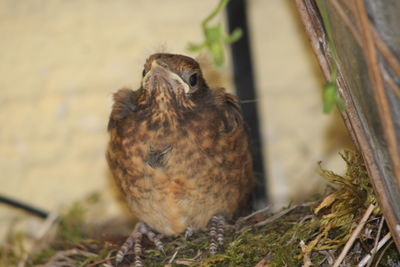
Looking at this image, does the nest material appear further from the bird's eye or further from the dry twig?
the bird's eye

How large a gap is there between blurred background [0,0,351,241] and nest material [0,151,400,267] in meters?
0.69

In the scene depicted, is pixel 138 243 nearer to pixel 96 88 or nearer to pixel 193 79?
pixel 193 79

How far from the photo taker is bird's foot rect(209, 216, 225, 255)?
132 centimetres

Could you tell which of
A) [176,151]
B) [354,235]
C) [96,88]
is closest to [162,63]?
[176,151]

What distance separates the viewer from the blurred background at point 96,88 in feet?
7.19

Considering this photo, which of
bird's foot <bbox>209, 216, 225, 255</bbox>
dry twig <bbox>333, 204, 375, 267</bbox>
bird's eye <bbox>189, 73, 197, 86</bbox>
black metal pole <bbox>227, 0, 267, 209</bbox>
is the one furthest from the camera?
black metal pole <bbox>227, 0, 267, 209</bbox>

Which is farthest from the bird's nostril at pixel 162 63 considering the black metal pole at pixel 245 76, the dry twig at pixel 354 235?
the black metal pole at pixel 245 76

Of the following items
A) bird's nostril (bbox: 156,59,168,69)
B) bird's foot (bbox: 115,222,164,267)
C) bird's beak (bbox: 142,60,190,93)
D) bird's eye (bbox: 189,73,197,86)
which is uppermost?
bird's nostril (bbox: 156,59,168,69)

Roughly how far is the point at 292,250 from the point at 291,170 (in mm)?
1072

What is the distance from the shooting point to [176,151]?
1.40 meters

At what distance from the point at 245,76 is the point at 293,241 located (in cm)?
104

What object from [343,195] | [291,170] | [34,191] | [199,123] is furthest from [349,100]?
[34,191]

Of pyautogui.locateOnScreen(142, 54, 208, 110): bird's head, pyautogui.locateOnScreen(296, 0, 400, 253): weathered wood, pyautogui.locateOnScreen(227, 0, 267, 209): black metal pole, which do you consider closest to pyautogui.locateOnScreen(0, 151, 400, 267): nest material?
pyautogui.locateOnScreen(296, 0, 400, 253): weathered wood

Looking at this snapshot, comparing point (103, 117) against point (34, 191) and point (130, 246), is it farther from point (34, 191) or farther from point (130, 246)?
point (130, 246)
